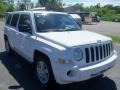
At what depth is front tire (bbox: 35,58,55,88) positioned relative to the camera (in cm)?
587

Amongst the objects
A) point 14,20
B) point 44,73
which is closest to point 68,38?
point 44,73

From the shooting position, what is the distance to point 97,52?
5.89m

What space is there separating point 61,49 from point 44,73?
108cm

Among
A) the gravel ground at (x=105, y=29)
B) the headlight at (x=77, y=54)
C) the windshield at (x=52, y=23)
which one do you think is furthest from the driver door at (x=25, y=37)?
the gravel ground at (x=105, y=29)

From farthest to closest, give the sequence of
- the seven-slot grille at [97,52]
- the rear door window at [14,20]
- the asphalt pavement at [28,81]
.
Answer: the rear door window at [14,20], the asphalt pavement at [28,81], the seven-slot grille at [97,52]

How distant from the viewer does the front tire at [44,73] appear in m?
5.87

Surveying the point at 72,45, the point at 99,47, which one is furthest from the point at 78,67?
the point at 99,47

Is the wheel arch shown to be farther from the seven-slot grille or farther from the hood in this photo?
the seven-slot grille

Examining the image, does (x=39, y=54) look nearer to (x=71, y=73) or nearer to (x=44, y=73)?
(x=44, y=73)

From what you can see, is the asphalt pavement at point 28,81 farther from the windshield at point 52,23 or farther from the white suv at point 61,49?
the windshield at point 52,23

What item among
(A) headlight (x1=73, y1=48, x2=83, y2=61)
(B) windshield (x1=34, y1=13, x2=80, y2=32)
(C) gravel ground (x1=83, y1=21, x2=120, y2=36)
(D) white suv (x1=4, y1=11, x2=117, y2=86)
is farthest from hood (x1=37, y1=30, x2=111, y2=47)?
(C) gravel ground (x1=83, y1=21, x2=120, y2=36)

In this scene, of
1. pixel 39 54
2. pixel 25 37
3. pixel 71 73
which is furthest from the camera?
pixel 25 37

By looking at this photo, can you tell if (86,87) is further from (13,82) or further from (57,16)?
(57,16)

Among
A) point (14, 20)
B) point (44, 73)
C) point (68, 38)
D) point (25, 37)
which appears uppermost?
point (14, 20)
